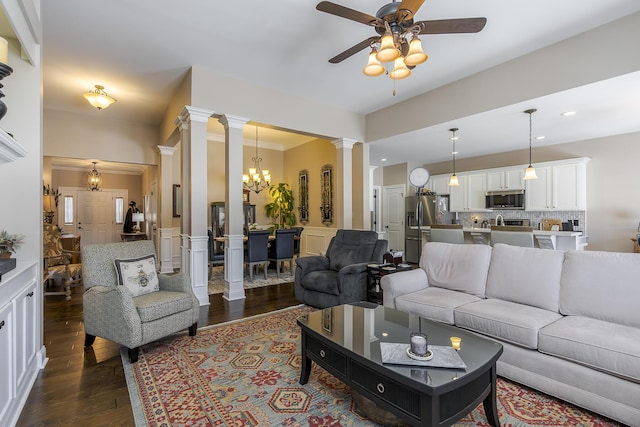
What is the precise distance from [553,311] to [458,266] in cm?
85

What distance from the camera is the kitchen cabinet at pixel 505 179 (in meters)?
6.74

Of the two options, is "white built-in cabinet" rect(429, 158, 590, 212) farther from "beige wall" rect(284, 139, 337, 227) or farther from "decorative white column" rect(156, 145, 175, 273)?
"decorative white column" rect(156, 145, 175, 273)

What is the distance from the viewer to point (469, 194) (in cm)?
764

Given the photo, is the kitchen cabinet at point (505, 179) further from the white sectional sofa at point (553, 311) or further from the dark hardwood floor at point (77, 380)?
the dark hardwood floor at point (77, 380)

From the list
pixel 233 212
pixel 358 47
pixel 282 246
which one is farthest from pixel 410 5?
pixel 282 246

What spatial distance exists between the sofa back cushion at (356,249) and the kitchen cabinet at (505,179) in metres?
4.58

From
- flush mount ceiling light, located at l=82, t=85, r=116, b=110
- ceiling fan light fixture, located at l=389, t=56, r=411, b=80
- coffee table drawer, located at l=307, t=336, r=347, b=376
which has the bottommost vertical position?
coffee table drawer, located at l=307, t=336, r=347, b=376

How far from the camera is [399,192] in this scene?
865 centimetres

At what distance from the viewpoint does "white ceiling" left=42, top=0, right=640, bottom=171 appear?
2.85 m

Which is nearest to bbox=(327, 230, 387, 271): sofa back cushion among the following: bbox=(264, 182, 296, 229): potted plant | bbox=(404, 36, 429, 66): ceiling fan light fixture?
bbox=(404, 36, 429, 66): ceiling fan light fixture

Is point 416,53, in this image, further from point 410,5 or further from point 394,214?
point 394,214

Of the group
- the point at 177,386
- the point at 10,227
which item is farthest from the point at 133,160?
the point at 177,386

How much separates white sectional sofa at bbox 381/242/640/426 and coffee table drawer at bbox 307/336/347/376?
118 cm

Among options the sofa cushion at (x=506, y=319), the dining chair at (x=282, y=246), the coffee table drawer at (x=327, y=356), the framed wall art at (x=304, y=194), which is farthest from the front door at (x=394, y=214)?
the coffee table drawer at (x=327, y=356)
